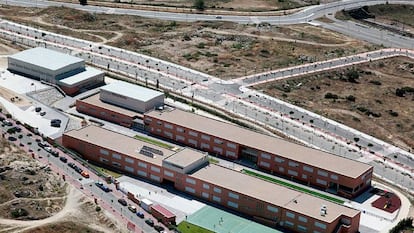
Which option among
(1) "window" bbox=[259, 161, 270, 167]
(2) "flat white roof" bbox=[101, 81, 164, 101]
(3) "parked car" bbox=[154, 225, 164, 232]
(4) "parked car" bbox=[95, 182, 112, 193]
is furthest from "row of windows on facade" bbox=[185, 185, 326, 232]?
(2) "flat white roof" bbox=[101, 81, 164, 101]

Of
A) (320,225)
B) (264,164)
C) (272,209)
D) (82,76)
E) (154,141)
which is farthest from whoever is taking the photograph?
(82,76)

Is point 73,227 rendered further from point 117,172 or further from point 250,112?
point 250,112

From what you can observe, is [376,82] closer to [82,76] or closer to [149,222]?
[82,76]

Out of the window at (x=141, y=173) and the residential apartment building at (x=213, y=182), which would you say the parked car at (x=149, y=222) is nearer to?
the residential apartment building at (x=213, y=182)

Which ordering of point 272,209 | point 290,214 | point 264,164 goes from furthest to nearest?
1. point 264,164
2. point 272,209
3. point 290,214

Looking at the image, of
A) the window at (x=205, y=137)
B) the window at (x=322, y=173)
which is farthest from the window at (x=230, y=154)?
the window at (x=322, y=173)

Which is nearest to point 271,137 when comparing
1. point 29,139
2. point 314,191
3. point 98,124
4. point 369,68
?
point 314,191

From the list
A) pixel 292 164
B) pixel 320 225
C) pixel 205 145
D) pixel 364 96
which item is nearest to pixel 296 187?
pixel 292 164

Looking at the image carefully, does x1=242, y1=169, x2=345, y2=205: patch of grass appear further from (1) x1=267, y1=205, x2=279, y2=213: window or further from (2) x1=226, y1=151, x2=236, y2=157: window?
(1) x1=267, y1=205, x2=279, y2=213: window
